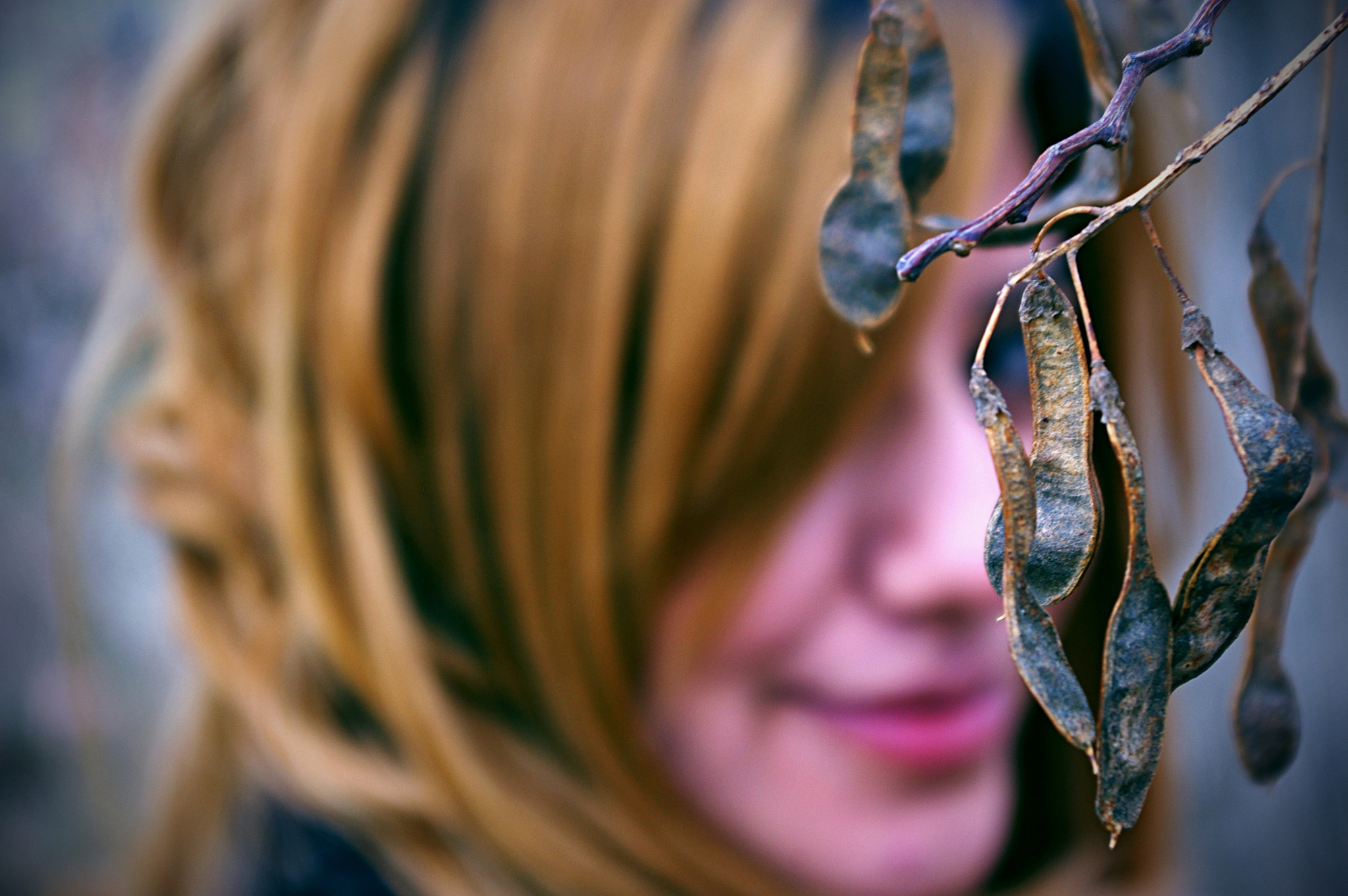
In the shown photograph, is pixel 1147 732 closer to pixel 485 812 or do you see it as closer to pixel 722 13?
pixel 722 13

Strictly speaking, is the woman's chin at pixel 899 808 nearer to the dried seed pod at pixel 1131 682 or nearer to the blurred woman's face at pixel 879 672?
the blurred woman's face at pixel 879 672

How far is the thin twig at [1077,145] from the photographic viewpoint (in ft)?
0.54

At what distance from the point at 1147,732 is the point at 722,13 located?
611mm

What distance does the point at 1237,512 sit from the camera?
0.16 meters

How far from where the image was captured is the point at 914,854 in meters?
0.75

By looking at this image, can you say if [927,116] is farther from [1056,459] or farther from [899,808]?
[899,808]

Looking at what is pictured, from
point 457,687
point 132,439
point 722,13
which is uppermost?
point 132,439

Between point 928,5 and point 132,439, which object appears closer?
point 928,5

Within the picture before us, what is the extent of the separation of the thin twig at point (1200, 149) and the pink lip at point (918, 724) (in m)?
0.59

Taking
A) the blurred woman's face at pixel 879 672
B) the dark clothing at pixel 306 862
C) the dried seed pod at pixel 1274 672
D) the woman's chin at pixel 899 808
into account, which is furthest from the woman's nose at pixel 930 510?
the dark clothing at pixel 306 862

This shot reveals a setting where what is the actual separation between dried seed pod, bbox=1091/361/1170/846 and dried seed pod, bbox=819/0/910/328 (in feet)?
0.24

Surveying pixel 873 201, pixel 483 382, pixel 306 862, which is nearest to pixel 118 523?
pixel 306 862

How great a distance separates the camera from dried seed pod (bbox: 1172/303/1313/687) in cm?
15

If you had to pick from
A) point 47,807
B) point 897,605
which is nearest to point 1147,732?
point 897,605
